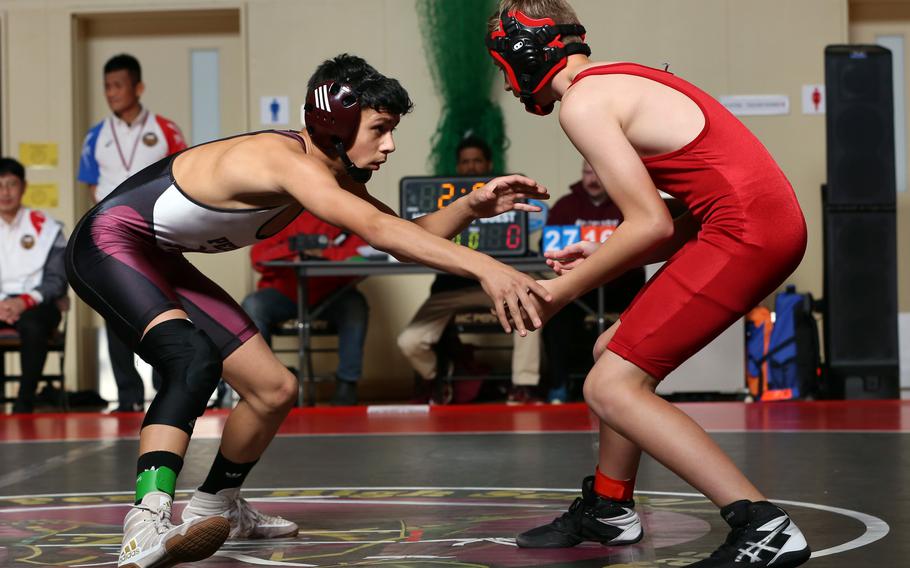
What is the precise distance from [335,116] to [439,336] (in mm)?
4491

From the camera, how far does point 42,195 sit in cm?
898

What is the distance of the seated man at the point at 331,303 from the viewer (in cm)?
706

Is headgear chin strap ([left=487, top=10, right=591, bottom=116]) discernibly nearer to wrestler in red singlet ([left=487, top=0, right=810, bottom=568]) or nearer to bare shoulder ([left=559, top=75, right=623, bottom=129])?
wrestler in red singlet ([left=487, top=0, right=810, bottom=568])

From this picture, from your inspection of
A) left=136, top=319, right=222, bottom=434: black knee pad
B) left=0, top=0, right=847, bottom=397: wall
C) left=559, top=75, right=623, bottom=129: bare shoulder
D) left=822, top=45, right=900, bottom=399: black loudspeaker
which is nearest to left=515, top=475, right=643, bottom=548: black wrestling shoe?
left=136, top=319, right=222, bottom=434: black knee pad

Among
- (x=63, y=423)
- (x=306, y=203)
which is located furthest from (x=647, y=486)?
(x=63, y=423)

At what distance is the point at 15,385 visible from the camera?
9055 millimetres

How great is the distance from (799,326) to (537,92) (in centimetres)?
471

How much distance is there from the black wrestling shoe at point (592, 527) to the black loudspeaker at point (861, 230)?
14.1ft

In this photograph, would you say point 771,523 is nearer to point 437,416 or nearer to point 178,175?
point 178,175

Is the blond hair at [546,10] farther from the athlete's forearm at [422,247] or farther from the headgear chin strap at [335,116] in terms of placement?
the athlete's forearm at [422,247]

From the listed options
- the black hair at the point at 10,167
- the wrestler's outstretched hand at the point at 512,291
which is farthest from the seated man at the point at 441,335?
the wrestler's outstretched hand at the point at 512,291

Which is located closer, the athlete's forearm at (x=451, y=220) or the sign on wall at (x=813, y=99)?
the athlete's forearm at (x=451, y=220)

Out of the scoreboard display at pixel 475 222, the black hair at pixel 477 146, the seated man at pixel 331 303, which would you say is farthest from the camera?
the black hair at pixel 477 146

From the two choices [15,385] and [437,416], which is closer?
[437,416]
